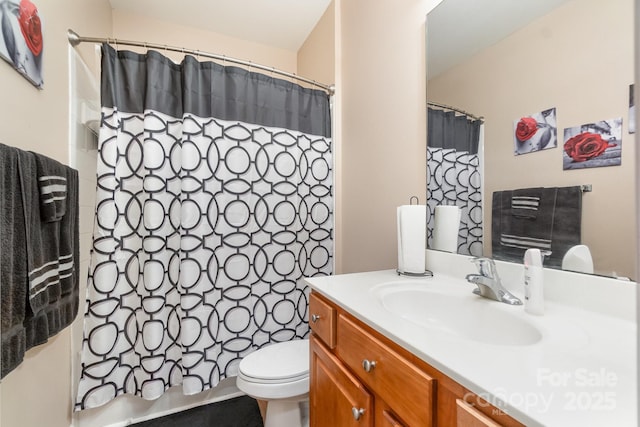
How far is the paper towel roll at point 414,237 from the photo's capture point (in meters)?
1.13

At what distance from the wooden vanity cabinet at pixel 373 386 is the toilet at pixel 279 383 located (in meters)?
0.14

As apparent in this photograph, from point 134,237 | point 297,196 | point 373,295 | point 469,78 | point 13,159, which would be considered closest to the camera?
point 13,159

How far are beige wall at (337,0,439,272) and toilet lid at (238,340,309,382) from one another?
60cm

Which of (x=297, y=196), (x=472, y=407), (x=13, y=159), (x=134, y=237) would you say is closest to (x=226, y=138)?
(x=297, y=196)

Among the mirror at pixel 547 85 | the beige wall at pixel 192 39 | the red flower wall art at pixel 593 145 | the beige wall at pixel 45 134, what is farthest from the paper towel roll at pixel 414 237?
the beige wall at pixel 192 39

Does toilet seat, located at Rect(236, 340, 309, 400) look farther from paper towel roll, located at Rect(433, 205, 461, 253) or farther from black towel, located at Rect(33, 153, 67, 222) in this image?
black towel, located at Rect(33, 153, 67, 222)

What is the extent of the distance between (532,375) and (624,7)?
92 centimetres

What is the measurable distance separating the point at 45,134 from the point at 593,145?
1892mm

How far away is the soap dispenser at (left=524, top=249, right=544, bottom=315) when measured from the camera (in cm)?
71

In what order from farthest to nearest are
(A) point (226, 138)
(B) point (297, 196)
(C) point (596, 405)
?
(B) point (297, 196) → (A) point (226, 138) → (C) point (596, 405)

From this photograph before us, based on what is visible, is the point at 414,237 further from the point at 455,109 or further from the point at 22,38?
the point at 22,38

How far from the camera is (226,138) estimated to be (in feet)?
4.99

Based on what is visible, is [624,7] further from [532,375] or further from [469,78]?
[532,375]

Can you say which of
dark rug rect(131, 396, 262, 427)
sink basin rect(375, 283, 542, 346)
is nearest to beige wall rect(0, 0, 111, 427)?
dark rug rect(131, 396, 262, 427)
